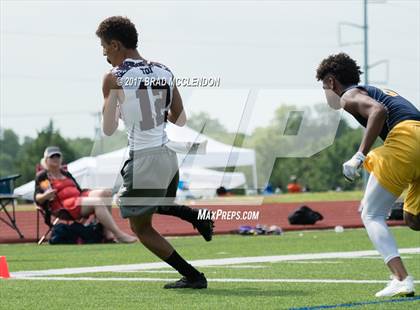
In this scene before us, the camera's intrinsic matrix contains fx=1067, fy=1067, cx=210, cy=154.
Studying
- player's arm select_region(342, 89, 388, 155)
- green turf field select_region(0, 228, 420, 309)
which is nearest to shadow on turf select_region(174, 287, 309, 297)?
green turf field select_region(0, 228, 420, 309)

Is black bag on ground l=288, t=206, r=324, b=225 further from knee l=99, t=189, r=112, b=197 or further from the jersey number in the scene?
the jersey number

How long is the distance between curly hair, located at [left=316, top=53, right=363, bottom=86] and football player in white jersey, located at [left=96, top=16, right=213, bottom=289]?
51.8 inches

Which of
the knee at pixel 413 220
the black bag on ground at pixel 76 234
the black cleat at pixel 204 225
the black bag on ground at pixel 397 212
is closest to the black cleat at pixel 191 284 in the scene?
the black cleat at pixel 204 225

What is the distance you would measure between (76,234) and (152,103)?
9181 mm

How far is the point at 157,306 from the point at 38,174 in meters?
10.2

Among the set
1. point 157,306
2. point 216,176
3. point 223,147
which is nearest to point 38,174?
point 157,306

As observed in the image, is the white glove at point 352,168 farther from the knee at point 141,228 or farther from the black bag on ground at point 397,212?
the black bag on ground at point 397,212

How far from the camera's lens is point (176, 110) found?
914cm

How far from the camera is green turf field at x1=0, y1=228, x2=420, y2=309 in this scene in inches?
315

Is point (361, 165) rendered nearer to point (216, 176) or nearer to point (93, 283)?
point (93, 283)

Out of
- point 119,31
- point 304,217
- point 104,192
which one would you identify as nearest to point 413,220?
point 119,31

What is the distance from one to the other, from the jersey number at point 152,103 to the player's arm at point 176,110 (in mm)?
88

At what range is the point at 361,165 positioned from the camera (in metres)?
7.83

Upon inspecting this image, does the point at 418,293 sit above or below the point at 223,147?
above
